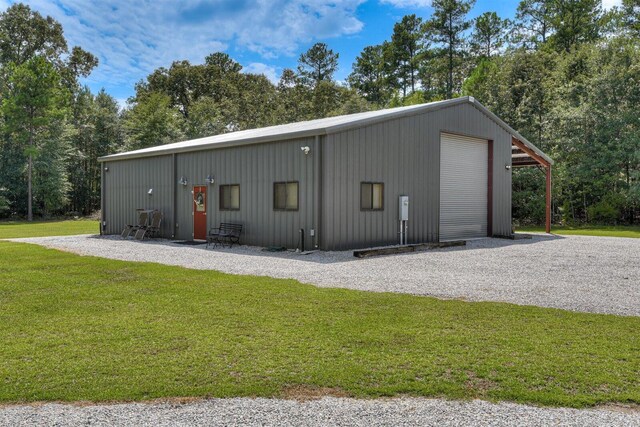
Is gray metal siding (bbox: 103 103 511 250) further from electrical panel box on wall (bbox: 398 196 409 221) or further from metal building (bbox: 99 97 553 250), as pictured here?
electrical panel box on wall (bbox: 398 196 409 221)

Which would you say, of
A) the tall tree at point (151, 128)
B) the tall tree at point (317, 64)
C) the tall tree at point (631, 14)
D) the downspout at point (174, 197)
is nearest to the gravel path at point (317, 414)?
the downspout at point (174, 197)

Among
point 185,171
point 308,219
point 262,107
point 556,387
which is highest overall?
point 262,107

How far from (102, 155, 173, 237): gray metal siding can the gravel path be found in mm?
13027

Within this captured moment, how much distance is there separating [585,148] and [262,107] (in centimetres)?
2656

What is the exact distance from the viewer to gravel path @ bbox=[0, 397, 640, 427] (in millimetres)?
2637

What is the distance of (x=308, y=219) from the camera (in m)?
11.3

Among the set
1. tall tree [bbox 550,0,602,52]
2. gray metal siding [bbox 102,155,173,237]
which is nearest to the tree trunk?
gray metal siding [bbox 102,155,173,237]

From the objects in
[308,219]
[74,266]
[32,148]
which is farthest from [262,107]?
[74,266]

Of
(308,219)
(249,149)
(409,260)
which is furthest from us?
(249,149)

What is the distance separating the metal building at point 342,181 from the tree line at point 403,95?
6.97 meters

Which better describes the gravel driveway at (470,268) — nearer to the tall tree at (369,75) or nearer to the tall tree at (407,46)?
the tall tree at (407,46)

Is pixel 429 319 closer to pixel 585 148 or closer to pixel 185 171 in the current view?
pixel 185 171

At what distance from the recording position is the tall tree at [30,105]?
27.2 m

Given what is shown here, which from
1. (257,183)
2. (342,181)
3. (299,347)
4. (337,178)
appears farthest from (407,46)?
(299,347)
